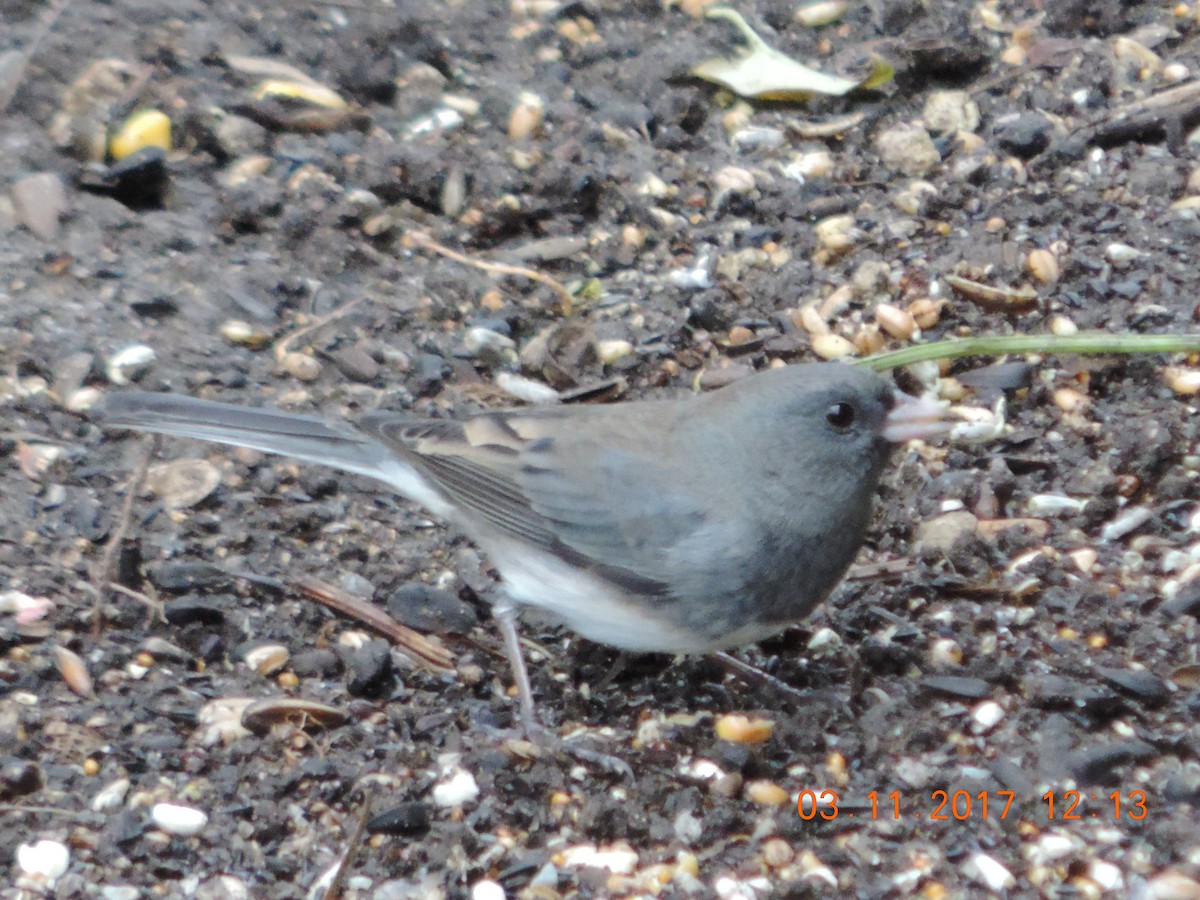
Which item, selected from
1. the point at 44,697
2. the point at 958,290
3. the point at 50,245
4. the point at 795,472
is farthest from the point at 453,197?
the point at 44,697

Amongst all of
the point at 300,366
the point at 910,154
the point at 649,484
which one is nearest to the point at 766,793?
the point at 649,484

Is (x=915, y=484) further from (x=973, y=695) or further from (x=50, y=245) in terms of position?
(x=50, y=245)

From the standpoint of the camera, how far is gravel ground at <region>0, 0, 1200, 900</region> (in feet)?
6.17

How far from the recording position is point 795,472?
7.05ft

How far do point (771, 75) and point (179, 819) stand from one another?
2.60 m

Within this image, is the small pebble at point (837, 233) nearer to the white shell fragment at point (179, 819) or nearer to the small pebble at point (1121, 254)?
the small pebble at point (1121, 254)

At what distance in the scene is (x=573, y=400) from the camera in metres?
2.85

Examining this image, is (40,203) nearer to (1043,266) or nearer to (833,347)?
(833,347)

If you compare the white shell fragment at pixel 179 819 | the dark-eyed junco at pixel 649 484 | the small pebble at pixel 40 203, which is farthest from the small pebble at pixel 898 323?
the small pebble at pixel 40 203

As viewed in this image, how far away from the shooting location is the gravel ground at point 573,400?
1.88 meters

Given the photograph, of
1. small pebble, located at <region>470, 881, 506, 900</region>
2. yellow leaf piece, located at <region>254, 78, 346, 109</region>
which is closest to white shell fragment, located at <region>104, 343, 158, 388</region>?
yellow leaf piece, located at <region>254, 78, 346, 109</region>

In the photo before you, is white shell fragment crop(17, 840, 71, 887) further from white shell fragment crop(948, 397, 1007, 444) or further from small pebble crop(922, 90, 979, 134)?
small pebble crop(922, 90, 979, 134)
